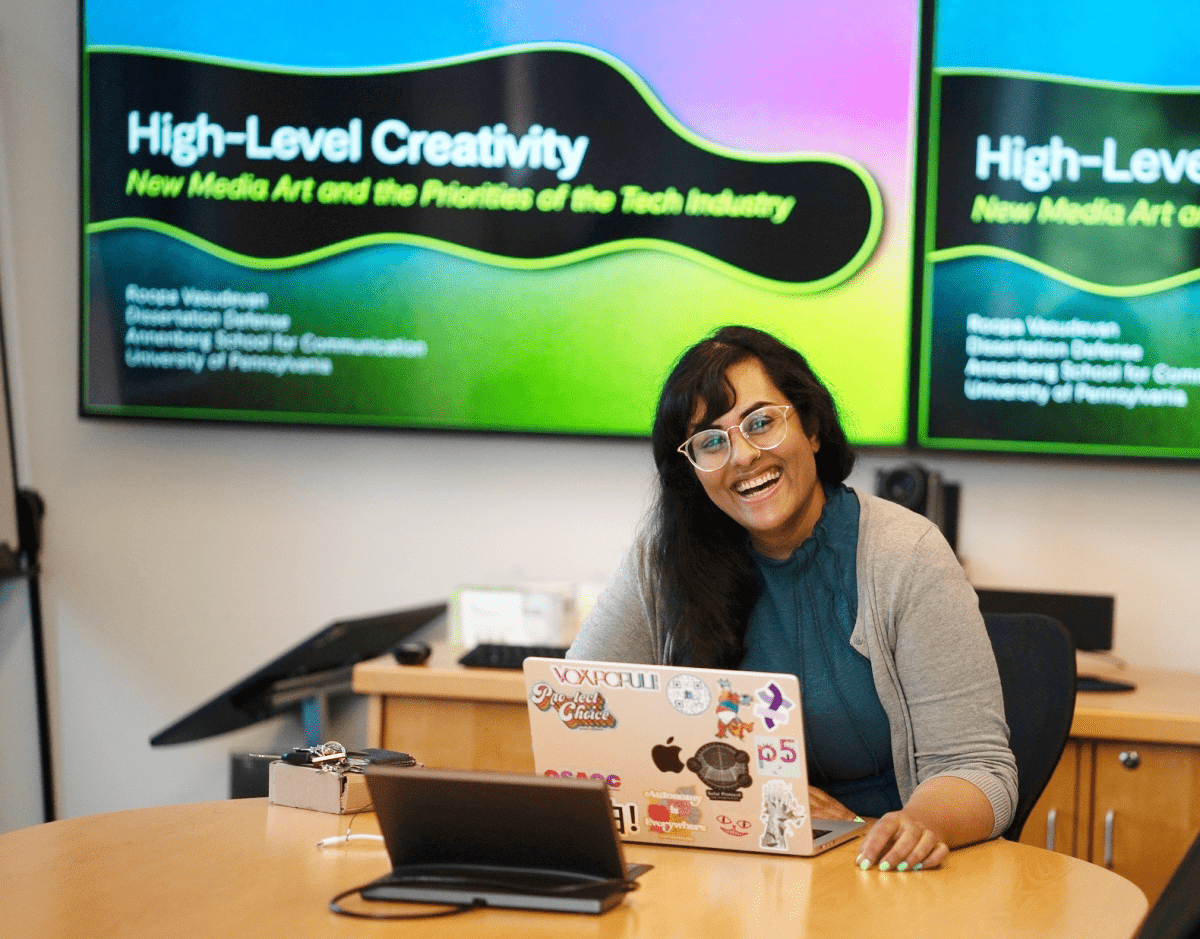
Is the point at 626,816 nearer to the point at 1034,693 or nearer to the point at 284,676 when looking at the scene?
the point at 1034,693

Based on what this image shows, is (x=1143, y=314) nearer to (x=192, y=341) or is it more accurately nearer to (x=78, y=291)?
(x=192, y=341)

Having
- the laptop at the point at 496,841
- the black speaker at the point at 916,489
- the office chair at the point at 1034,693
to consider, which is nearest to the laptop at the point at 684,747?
the laptop at the point at 496,841

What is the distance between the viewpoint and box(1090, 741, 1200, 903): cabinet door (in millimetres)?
2361

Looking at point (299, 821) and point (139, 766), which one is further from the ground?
point (299, 821)

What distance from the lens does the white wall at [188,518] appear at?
10.1 ft

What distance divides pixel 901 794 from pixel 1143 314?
55.7 inches

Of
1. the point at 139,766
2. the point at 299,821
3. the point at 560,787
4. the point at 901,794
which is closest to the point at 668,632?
the point at 901,794

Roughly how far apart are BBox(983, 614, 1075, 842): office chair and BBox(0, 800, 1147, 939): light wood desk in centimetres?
27

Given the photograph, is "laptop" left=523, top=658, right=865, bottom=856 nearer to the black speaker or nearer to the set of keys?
the set of keys

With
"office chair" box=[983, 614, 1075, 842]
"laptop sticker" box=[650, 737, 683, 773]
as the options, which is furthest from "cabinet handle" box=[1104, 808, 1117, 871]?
"laptop sticker" box=[650, 737, 683, 773]

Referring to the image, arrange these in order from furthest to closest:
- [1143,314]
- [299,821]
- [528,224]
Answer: [528,224]
[1143,314]
[299,821]

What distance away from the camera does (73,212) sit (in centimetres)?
320

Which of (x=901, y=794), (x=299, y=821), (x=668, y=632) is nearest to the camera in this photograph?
(x=299, y=821)

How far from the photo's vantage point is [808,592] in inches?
76.8
